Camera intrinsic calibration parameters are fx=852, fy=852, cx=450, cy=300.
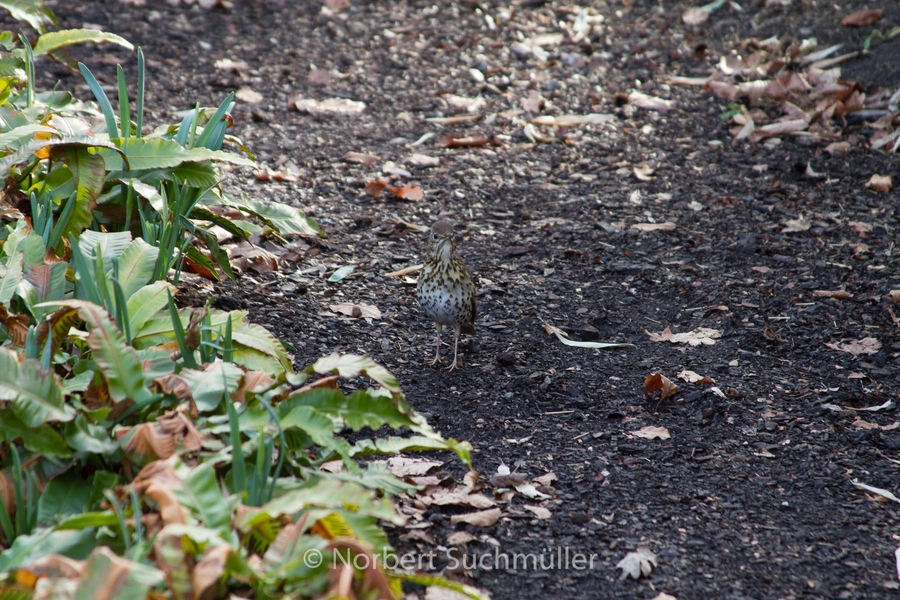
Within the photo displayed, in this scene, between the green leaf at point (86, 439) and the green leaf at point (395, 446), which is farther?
the green leaf at point (395, 446)

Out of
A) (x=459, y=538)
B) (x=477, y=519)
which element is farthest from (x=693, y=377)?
(x=459, y=538)

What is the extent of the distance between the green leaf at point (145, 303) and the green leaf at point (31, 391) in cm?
60

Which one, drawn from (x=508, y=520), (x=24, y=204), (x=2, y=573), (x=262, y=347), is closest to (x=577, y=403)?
Result: (x=508, y=520)

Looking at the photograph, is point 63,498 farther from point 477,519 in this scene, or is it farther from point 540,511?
point 540,511

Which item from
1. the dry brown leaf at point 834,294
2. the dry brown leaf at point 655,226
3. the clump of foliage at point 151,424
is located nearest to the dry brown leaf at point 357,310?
the clump of foliage at point 151,424

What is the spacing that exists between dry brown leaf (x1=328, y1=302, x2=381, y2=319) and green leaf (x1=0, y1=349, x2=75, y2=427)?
205 cm

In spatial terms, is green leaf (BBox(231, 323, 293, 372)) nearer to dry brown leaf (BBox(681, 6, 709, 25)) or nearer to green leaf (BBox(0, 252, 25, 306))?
green leaf (BBox(0, 252, 25, 306))

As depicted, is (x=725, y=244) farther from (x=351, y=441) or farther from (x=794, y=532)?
(x=351, y=441)

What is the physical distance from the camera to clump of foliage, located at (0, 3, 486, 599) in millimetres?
2293

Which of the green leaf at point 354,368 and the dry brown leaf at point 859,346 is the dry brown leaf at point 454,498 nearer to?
the green leaf at point 354,368

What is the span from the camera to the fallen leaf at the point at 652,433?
12.2ft

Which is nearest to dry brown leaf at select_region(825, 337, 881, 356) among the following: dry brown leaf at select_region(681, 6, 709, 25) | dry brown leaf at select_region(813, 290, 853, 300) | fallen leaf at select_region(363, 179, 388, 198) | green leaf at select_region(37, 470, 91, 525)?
dry brown leaf at select_region(813, 290, 853, 300)

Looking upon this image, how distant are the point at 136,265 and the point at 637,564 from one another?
7.37 feet

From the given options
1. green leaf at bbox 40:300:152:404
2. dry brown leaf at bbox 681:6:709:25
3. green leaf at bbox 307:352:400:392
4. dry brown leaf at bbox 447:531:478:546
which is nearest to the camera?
green leaf at bbox 40:300:152:404
